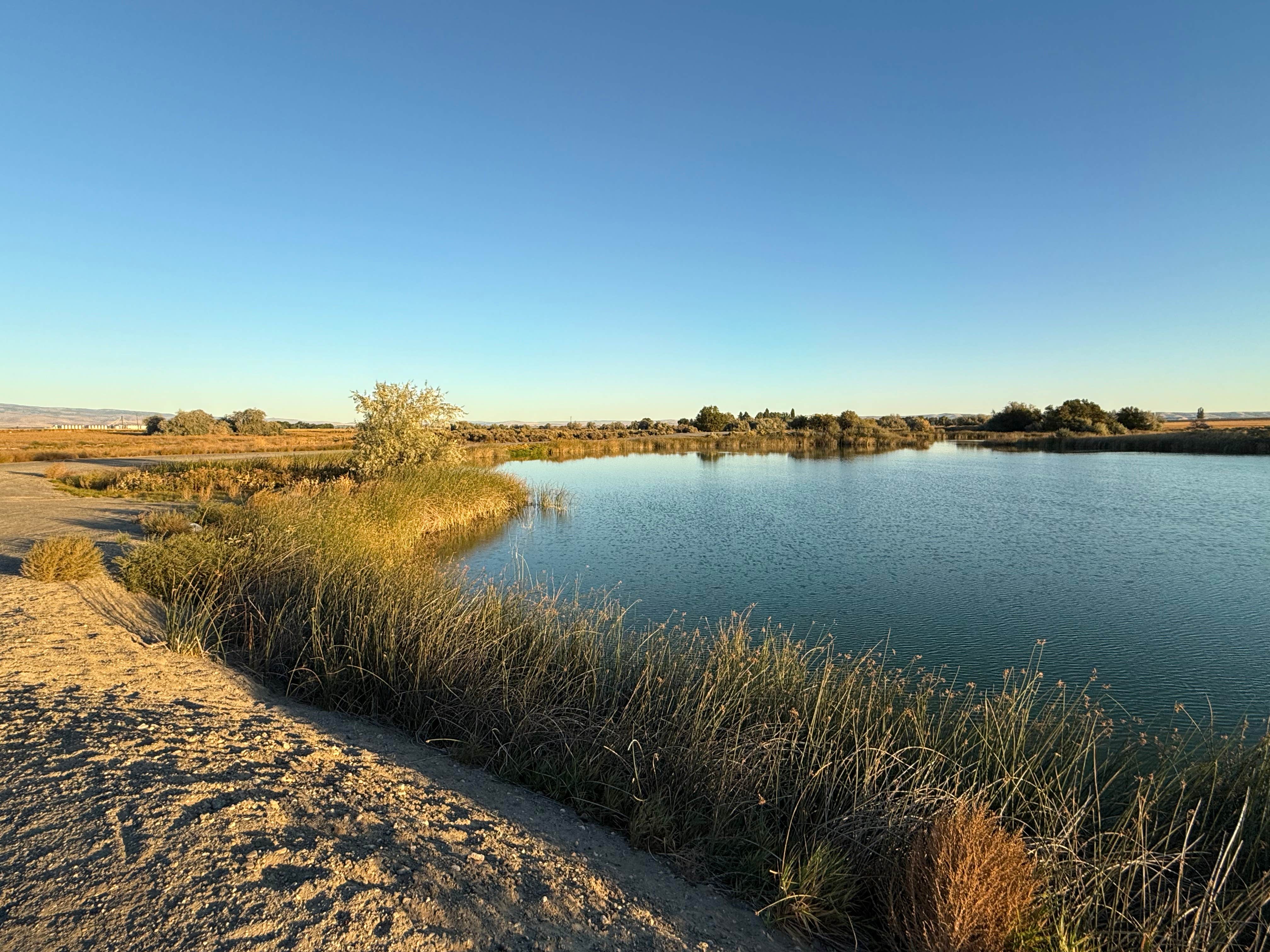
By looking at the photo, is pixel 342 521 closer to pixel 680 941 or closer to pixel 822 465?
pixel 680 941

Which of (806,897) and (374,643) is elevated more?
(374,643)

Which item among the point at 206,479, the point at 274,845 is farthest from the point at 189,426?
the point at 274,845

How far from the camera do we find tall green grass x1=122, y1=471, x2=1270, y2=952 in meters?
3.62

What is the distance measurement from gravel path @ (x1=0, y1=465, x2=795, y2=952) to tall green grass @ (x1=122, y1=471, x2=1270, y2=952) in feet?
1.51

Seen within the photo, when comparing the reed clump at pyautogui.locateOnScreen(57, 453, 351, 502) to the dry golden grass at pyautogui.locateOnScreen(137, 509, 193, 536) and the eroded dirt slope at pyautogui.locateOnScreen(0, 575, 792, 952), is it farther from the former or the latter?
the eroded dirt slope at pyautogui.locateOnScreen(0, 575, 792, 952)

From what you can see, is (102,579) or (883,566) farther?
(883,566)

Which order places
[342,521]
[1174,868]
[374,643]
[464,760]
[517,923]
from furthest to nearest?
1. [342,521]
2. [374,643]
3. [464,760]
4. [1174,868]
5. [517,923]

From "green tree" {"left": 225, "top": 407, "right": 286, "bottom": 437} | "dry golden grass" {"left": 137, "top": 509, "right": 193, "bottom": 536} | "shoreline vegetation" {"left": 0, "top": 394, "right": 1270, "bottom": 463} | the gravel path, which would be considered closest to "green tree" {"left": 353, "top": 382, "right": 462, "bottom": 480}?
"shoreline vegetation" {"left": 0, "top": 394, "right": 1270, "bottom": 463}

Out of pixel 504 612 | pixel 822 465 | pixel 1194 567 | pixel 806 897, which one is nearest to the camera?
pixel 806 897

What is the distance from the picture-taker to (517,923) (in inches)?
121

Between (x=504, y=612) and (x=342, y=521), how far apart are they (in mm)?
6129

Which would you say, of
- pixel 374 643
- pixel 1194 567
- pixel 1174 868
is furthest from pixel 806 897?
pixel 1194 567

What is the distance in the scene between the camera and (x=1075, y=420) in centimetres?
6228

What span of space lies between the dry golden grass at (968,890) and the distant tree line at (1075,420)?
223 feet
